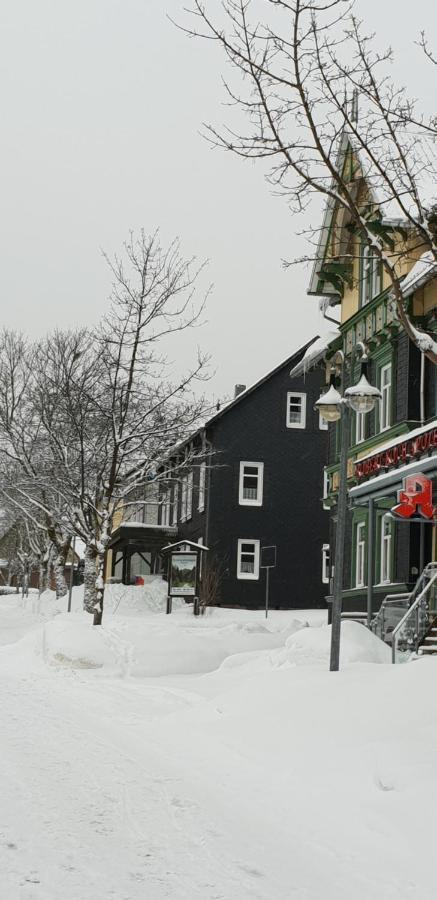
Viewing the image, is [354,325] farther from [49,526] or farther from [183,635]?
[49,526]

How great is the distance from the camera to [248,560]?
42562mm

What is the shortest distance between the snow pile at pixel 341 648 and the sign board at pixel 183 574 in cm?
1814

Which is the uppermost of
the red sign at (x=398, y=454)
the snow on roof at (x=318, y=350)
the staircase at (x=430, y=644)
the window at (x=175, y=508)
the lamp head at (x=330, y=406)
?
the snow on roof at (x=318, y=350)

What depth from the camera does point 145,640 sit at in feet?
70.0

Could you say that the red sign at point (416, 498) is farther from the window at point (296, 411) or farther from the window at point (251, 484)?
the window at point (296, 411)

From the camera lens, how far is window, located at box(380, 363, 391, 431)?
25484mm

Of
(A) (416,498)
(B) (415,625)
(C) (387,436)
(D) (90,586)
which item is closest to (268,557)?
(D) (90,586)

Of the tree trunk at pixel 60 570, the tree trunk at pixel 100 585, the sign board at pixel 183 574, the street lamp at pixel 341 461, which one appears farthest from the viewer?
the tree trunk at pixel 60 570

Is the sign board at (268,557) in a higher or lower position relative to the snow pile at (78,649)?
higher

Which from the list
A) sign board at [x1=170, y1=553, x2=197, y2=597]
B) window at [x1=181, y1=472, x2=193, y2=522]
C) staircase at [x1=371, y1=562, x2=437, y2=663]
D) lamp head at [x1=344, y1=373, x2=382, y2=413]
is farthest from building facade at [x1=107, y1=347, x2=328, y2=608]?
lamp head at [x1=344, y1=373, x2=382, y2=413]

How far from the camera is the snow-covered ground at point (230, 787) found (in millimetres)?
5922

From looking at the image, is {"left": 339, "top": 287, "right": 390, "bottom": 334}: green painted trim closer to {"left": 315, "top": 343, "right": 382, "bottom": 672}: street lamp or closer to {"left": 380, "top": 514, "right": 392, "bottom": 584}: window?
{"left": 380, "top": 514, "right": 392, "bottom": 584}: window

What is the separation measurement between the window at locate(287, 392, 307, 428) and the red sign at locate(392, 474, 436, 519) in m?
23.5

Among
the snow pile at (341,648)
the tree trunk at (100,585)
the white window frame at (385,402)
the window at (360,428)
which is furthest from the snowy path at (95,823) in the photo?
the window at (360,428)
